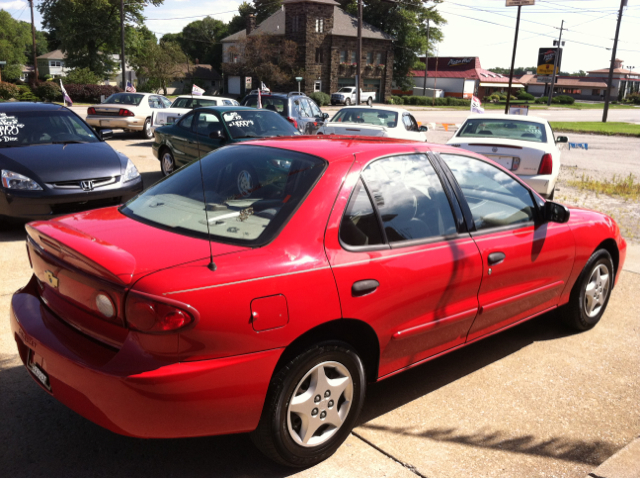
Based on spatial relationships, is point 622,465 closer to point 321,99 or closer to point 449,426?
point 449,426

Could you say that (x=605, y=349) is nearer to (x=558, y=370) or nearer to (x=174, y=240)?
(x=558, y=370)

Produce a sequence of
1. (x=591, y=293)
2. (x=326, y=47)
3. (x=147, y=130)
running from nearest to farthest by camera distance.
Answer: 1. (x=591, y=293)
2. (x=147, y=130)
3. (x=326, y=47)

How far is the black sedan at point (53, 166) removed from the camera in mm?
6703

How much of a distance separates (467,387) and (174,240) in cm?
227

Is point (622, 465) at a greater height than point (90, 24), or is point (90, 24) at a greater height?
point (90, 24)

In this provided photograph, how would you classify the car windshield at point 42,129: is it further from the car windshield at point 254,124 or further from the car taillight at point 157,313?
the car taillight at point 157,313

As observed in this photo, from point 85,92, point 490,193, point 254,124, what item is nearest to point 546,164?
point 254,124

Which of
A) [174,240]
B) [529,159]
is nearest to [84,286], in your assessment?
[174,240]

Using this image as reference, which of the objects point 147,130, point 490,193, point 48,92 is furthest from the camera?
point 48,92

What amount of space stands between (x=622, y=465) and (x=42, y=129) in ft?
25.5

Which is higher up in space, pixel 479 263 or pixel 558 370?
pixel 479 263

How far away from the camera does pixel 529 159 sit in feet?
31.3

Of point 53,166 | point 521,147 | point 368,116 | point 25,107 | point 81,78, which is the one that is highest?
point 81,78

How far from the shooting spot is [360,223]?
3090 millimetres
